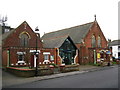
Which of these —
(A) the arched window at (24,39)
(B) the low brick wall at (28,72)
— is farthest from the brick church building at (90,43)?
(B) the low brick wall at (28,72)

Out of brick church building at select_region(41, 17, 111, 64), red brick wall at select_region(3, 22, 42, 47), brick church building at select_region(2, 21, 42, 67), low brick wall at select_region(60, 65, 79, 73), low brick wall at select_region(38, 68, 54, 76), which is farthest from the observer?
brick church building at select_region(41, 17, 111, 64)

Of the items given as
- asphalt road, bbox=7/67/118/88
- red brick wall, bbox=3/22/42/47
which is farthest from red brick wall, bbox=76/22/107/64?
asphalt road, bbox=7/67/118/88

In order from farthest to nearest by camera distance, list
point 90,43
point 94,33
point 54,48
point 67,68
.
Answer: point 94,33 < point 90,43 < point 54,48 < point 67,68

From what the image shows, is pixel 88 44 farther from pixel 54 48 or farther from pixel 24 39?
pixel 24 39

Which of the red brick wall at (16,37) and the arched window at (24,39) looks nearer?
the red brick wall at (16,37)

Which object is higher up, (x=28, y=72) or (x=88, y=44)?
(x=88, y=44)

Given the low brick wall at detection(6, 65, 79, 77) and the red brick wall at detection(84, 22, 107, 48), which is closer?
the low brick wall at detection(6, 65, 79, 77)

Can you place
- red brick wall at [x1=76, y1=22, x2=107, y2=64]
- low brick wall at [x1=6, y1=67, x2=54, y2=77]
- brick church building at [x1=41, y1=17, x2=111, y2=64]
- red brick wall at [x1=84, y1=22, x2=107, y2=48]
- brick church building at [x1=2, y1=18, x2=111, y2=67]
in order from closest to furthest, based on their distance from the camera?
low brick wall at [x1=6, y1=67, x2=54, y2=77] < brick church building at [x1=2, y1=18, x2=111, y2=67] < red brick wall at [x1=76, y1=22, x2=107, y2=64] < brick church building at [x1=41, y1=17, x2=111, y2=64] < red brick wall at [x1=84, y1=22, x2=107, y2=48]

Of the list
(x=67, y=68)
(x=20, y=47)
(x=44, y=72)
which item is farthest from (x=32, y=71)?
(x=20, y=47)

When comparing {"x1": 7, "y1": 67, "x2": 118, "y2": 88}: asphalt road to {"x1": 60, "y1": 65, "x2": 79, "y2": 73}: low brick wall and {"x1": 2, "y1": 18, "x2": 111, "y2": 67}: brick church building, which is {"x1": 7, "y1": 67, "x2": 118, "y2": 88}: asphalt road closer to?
{"x1": 2, "y1": 18, "x2": 111, "y2": 67}: brick church building

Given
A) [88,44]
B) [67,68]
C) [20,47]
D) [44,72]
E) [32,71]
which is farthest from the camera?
[88,44]

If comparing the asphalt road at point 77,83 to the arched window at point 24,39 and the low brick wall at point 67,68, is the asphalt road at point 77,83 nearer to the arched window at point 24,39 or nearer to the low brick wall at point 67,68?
the low brick wall at point 67,68

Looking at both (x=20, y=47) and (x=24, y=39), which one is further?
(x=24, y=39)

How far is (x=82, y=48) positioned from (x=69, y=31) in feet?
32.5
